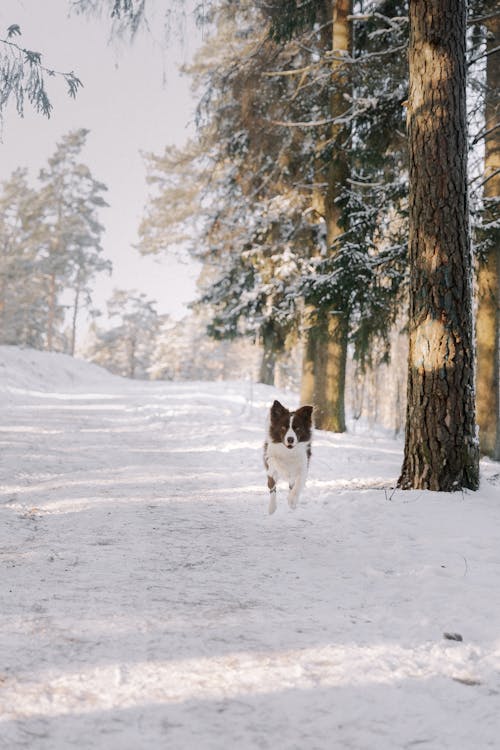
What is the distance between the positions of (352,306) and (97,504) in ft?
20.3

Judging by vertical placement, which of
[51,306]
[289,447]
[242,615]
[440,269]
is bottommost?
[242,615]

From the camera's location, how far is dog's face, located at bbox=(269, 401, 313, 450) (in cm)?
610

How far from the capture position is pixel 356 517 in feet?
16.7

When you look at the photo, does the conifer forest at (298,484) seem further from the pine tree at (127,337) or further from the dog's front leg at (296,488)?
the pine tree at (127,337)

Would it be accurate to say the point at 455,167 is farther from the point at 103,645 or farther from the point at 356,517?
Result: the point at 103,645

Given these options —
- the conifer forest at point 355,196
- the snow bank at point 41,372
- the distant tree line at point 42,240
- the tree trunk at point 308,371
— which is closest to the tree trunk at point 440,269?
the conifer forest at point 355,196

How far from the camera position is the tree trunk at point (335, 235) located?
10812 mm

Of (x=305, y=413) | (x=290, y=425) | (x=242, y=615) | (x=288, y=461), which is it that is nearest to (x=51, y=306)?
(x=305, y=413)

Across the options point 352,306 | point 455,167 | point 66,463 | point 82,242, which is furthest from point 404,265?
point 82,242

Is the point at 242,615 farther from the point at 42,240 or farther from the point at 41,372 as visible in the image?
the point at 42,240

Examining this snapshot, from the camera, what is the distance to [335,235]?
1152 centimetres

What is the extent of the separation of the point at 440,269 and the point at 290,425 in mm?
2492

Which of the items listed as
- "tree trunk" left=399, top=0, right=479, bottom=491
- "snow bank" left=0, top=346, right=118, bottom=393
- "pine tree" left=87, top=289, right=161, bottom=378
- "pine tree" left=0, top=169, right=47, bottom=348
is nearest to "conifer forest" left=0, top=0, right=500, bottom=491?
"tree trunk" left=399, top=0, right=479, bottom=491

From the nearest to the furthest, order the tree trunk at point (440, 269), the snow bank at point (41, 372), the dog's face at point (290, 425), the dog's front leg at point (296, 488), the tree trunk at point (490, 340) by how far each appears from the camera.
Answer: the tree trunk at point (440, 269) → the dog's front leg at point (296, 488) → the dog's face at point (290, 425) → the tree trunk at point (490, 340) → the snow bank at point (41, 372)
